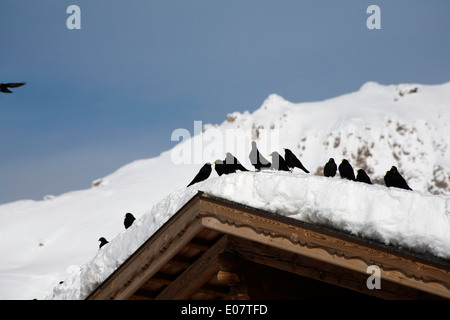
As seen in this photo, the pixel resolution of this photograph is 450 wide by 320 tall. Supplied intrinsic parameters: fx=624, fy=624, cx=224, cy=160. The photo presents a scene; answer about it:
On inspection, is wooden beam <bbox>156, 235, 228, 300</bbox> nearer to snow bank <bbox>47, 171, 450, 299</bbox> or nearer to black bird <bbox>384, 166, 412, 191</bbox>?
snow bank <bbox>47, 171, 450, 299</bbox>

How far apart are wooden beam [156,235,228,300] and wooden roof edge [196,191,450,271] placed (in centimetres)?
100

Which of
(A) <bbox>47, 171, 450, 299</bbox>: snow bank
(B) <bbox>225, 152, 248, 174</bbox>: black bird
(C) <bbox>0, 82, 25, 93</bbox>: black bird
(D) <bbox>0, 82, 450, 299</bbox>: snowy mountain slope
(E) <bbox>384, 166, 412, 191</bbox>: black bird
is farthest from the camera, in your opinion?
(D) <bbox>0, 82, 450, 299</bbox>: snowy mountain slope

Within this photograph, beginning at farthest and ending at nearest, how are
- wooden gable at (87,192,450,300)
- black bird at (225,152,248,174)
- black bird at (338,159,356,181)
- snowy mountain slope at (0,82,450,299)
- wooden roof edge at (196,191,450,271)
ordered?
1. snowy mountain slope at (0,82,450,299)
2. black bird at (338,159,356,181)
3. black bird at (225,152,248,174)
4. wooden gable at (87,192,450,300)
5. wooden roof edge at (196,191,450,271)

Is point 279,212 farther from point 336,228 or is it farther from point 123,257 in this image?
point 123,257

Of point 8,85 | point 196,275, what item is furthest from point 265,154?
point 196,275

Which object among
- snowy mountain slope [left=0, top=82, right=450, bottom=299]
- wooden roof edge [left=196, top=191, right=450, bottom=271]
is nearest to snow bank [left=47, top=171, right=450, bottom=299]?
wooden roof edge [left=196, top=191, right=450, bottom=271]

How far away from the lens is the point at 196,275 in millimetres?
7793

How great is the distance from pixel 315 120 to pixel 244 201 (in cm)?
6510

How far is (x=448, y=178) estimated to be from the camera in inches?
2359

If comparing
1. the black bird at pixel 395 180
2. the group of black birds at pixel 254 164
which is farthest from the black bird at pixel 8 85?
the black bird at pixel 395 180

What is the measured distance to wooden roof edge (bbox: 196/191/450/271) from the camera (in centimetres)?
515

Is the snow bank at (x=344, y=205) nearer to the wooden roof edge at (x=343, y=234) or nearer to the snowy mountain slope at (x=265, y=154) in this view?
the wooden roof edge at (x=343, y=234)

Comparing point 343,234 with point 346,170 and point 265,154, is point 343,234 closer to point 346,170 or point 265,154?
point 346,170

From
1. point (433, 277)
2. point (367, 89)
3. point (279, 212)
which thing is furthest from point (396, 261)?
point (367, 89)
